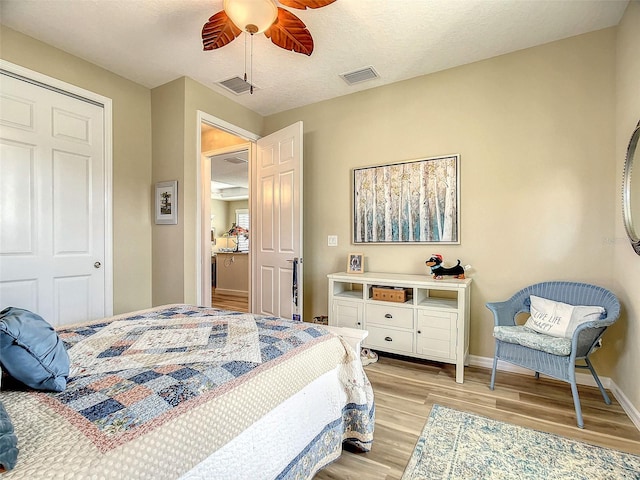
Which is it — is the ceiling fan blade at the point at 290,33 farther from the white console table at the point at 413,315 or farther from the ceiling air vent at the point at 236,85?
the white console table at the point at 413,315

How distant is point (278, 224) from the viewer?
3467mm

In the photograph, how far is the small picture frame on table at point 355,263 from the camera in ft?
10.3

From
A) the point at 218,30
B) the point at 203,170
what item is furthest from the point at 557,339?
the point at 203,170

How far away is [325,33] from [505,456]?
2.88 metres

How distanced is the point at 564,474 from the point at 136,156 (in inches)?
154

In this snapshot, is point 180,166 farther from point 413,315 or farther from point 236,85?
point 413,315

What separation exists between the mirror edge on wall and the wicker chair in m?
0.43

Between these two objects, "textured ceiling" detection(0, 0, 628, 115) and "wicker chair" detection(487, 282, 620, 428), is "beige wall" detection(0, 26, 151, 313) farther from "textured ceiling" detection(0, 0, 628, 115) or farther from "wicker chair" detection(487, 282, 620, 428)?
"wicker chair" detection(487, 282, 620, 428)

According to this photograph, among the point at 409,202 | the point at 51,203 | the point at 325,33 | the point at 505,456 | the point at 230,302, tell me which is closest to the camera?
the point at 505,456

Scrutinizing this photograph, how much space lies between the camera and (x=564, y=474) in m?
1.46

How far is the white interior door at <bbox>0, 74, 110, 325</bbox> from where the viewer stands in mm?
2332

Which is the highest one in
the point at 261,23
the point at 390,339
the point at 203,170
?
the point at 261,23

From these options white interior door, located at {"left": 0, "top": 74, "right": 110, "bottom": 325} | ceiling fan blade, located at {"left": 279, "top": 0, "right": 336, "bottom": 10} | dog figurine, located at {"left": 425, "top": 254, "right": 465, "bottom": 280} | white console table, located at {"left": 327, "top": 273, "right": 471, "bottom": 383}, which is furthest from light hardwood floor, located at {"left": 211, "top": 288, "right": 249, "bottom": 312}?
ceiling fan blade, located at {"left": 279, "top": 0, "right": 336, "bottom": 10}

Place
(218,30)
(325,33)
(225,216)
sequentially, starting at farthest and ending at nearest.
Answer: (225,216)
(325,33)
(218,30)
